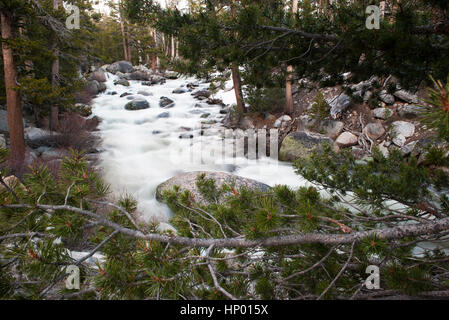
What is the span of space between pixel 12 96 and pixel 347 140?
1169 centimetres

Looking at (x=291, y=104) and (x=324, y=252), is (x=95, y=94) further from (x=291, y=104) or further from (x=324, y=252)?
(x=324, y=252)

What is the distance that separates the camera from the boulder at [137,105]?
55.8 ft

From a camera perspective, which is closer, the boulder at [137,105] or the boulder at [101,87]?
the boulder at [137,105]

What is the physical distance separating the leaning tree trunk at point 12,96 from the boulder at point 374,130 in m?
12.0

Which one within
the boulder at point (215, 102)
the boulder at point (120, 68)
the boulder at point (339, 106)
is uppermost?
the boulder at point (120, 68)

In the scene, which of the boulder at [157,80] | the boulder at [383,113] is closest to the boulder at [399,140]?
the boulder at [383,113]

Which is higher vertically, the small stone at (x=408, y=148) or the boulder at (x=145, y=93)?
the boulder at (x=145, y=93)

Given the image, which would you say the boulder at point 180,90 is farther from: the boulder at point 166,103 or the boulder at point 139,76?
the boulder at point 139,76

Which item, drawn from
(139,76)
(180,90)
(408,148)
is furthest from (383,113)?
(139,76)

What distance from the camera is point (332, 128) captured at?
35.4 ft

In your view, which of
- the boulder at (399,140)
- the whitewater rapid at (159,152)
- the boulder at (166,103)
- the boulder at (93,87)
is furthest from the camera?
the boulder at (93,87)

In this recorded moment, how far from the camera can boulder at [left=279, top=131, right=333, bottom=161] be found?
9.54 m

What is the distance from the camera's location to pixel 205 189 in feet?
8.31

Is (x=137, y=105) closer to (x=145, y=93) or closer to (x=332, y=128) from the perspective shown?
(x=145, y=93)
